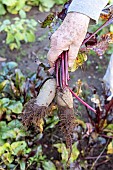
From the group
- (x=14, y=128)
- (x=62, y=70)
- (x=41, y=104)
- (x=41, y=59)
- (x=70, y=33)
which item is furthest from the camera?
(x=41, y=59)

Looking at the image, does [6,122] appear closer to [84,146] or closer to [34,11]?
[84,146]

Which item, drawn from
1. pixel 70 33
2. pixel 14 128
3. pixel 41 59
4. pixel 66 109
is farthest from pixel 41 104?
pixel 41 59

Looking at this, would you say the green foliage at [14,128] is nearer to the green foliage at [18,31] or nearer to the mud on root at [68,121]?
the green foliage at [18,31]

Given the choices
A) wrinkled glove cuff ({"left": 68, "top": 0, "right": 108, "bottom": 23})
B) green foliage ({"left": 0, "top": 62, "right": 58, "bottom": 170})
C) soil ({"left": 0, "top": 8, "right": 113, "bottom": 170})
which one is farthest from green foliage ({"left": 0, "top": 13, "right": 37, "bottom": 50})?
wrinkled glove cuff ({"left": 68, "top": 0, "right": 108, "bottom": 23})

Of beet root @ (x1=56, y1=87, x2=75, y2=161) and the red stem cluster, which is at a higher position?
the red stem cluster

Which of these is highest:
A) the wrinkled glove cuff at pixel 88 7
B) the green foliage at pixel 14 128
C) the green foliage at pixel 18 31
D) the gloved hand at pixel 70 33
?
the green foliage at pixel 18 31

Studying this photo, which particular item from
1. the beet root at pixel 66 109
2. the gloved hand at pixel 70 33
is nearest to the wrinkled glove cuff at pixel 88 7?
the gloved hand at pixel 70 33

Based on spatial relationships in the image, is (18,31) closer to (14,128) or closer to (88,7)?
(14,128)

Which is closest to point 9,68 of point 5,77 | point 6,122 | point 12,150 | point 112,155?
point 5,77

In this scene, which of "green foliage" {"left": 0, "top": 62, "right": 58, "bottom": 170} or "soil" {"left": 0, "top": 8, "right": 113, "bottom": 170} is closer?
"green foliage" {"left": 0, "top": 62, "right": 58, "bottom": 170}

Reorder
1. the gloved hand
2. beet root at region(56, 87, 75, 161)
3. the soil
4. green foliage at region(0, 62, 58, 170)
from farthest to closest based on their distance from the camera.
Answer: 1. the soil
2. green foliage at region(0, 62, 58, 170)
3. beet root at region(56, 87, 75, 161)
4. the gloved hand

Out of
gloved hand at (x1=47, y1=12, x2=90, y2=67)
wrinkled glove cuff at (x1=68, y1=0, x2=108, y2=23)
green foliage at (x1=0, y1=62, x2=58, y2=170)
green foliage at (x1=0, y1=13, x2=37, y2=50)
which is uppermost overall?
green foliage at (x1=0, y1=13, x2=37, y2=50)

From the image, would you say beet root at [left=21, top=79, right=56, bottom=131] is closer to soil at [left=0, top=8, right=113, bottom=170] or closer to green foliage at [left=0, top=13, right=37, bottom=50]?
soil at [left=0, top=8, right=113, bottom=170]
